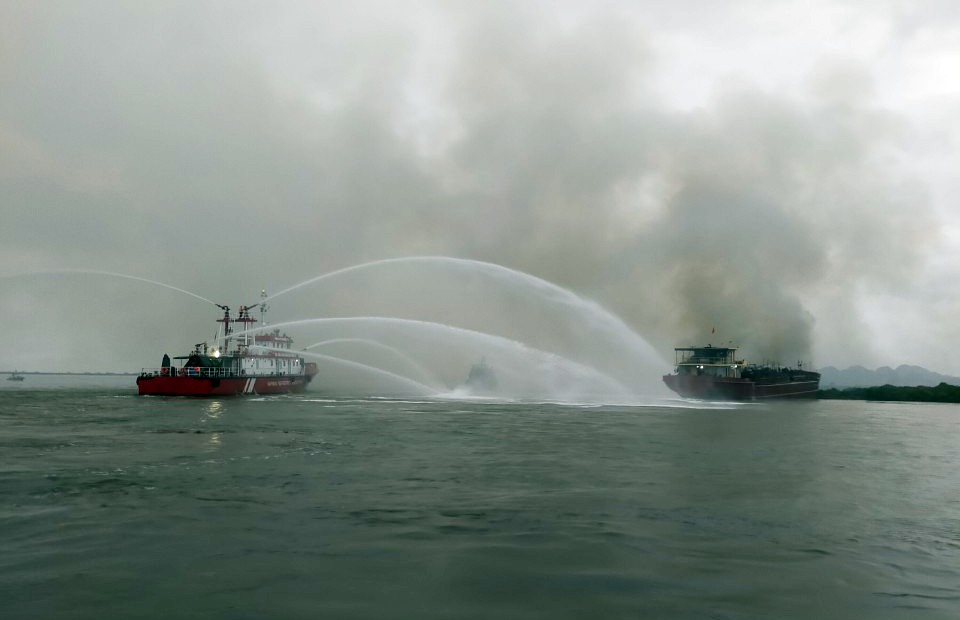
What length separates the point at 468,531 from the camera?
14938mm

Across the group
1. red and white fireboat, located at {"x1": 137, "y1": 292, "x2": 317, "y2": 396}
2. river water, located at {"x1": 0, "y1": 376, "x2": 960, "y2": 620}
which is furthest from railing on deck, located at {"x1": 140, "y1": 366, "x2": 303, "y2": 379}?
river water, located at {"x1": 0, "y1": 376, "x2": 960, "y2": 620}

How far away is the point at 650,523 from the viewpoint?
16.1 meters

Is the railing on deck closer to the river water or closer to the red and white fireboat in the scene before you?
the red and white fireboat

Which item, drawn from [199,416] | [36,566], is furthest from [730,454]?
[199,416]

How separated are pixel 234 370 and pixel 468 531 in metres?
80.4

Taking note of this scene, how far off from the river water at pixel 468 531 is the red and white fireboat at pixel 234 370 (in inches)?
2013

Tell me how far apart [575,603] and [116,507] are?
1336 centimetres

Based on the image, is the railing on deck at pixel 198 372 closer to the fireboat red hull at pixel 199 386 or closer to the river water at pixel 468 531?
the fireboat red hull at pixel 199 386

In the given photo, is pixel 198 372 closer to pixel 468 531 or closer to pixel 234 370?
pixel 234 370

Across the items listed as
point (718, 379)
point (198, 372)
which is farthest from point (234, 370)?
point (718, 379)

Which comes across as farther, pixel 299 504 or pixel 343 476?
pixel 343 476

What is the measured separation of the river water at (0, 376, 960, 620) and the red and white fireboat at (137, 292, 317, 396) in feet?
168

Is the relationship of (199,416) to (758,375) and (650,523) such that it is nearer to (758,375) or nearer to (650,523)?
(650,523)

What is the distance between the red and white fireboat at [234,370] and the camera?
8175cm
